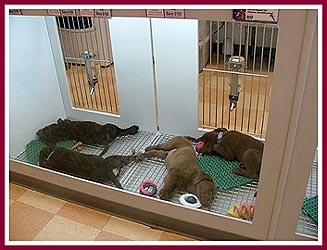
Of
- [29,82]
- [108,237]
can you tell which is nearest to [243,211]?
[108,237]

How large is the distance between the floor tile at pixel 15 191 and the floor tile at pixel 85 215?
0.18m

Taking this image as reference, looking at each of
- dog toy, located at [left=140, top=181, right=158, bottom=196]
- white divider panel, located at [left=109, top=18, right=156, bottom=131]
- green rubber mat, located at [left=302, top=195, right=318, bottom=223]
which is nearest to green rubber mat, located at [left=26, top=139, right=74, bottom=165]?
white divider panel, located at [left=109, top=18, right=156, bottom=131]

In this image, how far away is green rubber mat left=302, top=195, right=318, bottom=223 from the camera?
92cm

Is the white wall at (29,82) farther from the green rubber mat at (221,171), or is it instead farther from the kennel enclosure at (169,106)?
the green rubber mat at (221,171)

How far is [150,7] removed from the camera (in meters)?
0.67

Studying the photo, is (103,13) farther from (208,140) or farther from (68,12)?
(208,140)

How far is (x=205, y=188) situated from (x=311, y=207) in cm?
28

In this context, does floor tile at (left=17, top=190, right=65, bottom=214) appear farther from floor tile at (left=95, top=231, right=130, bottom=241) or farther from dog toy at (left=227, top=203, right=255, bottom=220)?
dog toy at (left=227, top=203, right=255, bottom=220)

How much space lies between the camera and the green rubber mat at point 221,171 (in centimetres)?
105

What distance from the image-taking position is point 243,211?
36.6 inches

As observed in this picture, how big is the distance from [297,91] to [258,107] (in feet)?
2.18

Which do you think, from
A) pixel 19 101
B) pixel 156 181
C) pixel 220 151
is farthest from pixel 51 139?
pixel 220 151

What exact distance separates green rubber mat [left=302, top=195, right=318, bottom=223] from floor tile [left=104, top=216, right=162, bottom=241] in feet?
1.31

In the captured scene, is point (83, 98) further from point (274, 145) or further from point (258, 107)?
point (274, 145)
